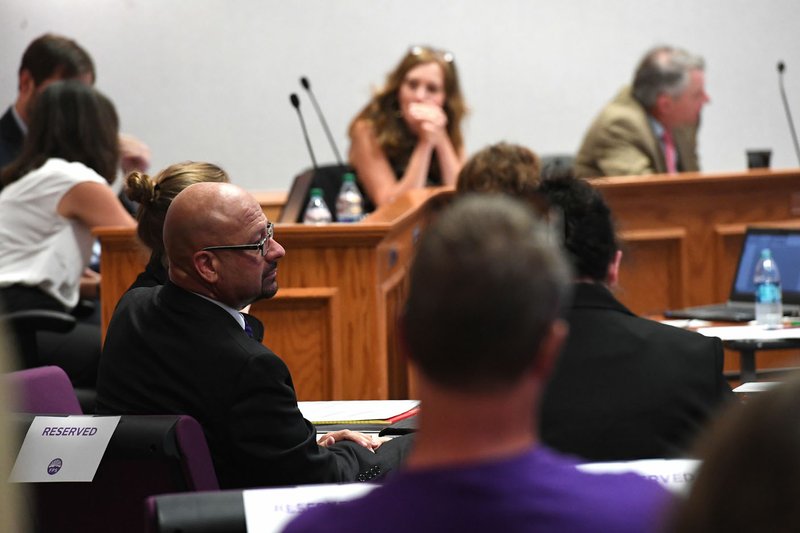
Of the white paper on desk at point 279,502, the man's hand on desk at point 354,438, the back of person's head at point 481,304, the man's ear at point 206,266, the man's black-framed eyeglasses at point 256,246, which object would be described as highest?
the back of person's head at point 481,304

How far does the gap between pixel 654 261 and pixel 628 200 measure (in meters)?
0.31

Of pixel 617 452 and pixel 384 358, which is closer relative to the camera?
pixel 617 452

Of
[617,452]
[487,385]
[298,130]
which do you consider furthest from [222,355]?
[298,130]

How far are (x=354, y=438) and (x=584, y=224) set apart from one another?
0.74 m

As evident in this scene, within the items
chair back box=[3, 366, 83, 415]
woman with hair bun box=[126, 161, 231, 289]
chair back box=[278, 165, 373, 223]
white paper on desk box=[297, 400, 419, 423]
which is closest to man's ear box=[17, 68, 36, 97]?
chair back box=[278, 165, 373, 223]

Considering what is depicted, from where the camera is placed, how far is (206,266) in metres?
2.74

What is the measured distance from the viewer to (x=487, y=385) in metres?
1.15

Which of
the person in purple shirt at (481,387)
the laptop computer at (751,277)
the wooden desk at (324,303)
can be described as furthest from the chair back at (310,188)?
the person in purple shirt at (481,387)

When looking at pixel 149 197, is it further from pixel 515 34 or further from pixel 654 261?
pixel 515 34

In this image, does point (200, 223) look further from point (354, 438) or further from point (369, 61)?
point (369, 61)

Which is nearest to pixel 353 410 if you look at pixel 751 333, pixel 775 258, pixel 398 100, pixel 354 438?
pixel 354 438

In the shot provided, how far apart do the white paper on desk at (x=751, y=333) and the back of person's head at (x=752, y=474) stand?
3.30m

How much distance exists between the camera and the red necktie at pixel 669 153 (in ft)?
22.5

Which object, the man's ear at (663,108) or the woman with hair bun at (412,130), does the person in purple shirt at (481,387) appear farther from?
the man's ear at (663,108)
